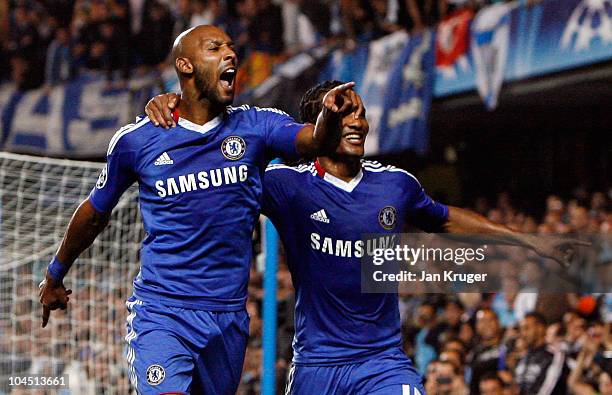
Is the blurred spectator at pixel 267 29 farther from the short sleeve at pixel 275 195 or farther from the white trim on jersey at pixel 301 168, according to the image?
the short sleeve at pixel 275 195

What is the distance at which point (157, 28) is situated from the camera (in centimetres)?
1531

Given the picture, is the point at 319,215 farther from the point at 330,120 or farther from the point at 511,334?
the point at 511,334

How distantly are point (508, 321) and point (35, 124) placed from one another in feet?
31.3

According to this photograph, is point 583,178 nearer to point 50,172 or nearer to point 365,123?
point 50,172

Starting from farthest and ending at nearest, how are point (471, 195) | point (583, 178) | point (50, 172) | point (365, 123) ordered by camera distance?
point (471, 195)
point (583, 178)
point (50, 172)
point (365, 123)

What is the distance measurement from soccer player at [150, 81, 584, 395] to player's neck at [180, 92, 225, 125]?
57 centimetres

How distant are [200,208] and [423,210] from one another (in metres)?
1.19

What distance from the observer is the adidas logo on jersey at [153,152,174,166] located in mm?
4414

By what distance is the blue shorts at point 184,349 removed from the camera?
165 inches

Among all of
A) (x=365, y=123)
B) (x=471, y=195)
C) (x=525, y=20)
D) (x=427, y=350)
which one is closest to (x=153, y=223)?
(x=365, y=123)

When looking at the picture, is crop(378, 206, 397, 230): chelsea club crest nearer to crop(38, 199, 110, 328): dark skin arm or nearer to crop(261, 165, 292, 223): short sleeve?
crop(261, 165, 292, 223): short sleeve

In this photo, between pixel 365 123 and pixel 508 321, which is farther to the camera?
pixel 508 321

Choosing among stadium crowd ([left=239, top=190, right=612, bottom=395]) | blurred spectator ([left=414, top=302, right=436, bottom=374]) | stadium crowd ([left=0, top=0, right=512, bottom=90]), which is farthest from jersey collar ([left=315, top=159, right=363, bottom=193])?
stadium crowd ([left=0, top=0, right=512, bottom=90])

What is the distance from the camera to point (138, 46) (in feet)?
51.3
